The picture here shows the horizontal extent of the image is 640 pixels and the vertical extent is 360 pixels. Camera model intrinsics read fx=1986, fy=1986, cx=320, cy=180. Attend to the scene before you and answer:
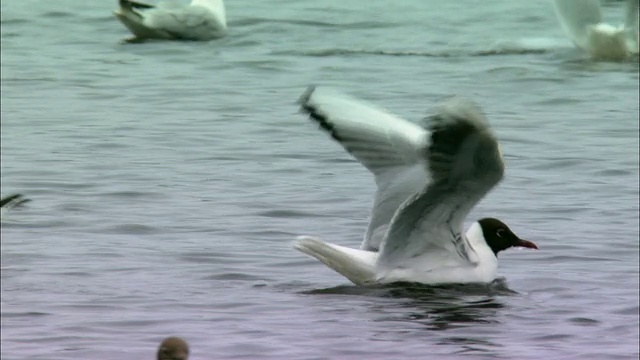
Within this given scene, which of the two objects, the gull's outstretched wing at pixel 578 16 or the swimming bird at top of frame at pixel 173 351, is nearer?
the swimming bird at top of frame at pixel 173 351

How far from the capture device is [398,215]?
32.5 ft

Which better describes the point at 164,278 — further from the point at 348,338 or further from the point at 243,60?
the point at 243,60

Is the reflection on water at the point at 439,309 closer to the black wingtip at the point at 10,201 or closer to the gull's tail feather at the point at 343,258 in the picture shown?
the gull's tail feather at the point at 343,258

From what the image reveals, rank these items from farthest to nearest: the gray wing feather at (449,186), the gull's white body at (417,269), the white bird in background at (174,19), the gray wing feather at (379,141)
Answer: the white bird in background at (174,19) → the gray wing feather at (379,141) → the gull's white body at (417,269) → the gray wing feather at (449,186)

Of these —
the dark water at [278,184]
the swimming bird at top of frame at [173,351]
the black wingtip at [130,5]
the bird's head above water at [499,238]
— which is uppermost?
the swimming bird at top of frame at [173,351]

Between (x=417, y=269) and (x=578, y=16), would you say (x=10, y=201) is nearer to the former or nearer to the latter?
(x=417, y=269)

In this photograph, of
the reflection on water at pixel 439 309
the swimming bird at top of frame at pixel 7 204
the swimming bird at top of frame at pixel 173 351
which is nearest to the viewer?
the swimming bird at top of frame at pixel 173 351

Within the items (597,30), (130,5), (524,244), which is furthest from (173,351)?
(130,5)

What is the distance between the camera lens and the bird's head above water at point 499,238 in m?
10.8

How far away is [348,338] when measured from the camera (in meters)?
8.90

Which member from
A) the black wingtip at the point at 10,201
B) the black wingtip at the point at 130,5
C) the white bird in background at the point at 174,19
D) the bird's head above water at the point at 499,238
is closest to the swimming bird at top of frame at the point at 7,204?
the black wingtip at the point at 10,201

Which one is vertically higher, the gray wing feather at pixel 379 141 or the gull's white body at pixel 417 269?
the gray wing feather at pixel 379 141

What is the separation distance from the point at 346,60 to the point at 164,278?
913 centimetres

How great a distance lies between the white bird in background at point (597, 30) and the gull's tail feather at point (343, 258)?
9.13 m
